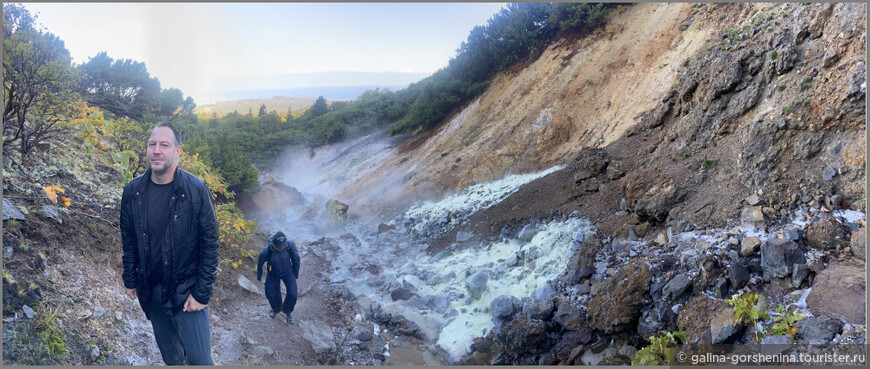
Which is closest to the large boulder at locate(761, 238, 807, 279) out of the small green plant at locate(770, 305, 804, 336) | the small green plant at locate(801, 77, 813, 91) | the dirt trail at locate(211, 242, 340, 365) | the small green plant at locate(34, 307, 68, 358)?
the small green plant at locate(770, 305, 804, 336)

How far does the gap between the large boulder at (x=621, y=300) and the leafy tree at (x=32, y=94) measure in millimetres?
7065

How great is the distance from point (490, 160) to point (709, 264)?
9287 mm

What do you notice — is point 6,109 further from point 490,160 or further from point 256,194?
point 490,160

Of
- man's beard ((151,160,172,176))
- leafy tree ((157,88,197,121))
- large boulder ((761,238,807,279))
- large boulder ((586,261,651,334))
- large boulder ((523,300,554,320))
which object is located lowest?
large boulder ((523,300,554,320))

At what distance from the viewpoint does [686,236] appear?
651 centimetres

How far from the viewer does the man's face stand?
3.24 metres

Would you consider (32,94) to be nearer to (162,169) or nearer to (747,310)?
(162,169)

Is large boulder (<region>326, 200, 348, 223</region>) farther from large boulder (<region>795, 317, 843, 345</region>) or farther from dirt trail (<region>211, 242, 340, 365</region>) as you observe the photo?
large boulder (<region>795, 317, 843, 345</region>)

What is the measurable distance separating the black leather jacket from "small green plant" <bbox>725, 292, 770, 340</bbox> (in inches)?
201

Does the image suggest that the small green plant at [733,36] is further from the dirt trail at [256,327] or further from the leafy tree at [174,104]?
the leafy tree at [174,104]

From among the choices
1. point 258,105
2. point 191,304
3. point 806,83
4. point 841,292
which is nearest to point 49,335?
point 191,304

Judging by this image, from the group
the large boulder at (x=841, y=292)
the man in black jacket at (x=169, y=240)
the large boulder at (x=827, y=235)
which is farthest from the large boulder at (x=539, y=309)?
the man in black jacket at (x=169, y=240)

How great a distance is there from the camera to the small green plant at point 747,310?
15.1 feet

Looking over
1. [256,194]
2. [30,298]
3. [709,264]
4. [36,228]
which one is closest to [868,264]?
[709,264]
